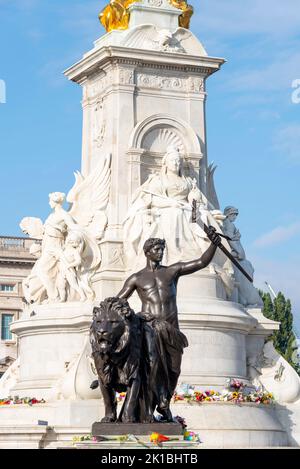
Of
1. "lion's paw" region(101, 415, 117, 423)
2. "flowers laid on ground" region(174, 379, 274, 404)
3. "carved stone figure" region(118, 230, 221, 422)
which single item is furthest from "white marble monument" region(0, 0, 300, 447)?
"lion's paw" region(101, 415, 117, 423)

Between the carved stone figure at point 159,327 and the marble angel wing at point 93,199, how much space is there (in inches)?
627

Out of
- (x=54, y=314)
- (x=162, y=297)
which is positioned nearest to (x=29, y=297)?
(x=54, y=314)

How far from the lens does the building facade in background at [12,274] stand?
6550cm

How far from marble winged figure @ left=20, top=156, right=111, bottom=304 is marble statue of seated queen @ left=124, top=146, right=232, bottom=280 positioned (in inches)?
40.0

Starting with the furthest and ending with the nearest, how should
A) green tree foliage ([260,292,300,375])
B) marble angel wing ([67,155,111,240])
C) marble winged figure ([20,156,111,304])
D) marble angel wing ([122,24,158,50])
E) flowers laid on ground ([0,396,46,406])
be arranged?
1. green tree foliage ([260,292,300,375])
2. marble angel wing ([122,24,158,50])
3. marble angel wing ([67,155,111,240])
4. marble winged figure ([20,156,111,304])
5. flowers laid on ground ([0,396,46,406])

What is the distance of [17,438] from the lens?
29531mm

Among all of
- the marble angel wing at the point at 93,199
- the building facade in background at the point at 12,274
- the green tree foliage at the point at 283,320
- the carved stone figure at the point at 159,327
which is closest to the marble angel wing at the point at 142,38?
the marble angel wing at the point at 93,199

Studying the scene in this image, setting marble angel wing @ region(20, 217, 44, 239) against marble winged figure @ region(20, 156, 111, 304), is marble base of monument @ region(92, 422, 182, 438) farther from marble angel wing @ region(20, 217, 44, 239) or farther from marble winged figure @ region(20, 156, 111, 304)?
marble angel wing @ region(20, 217, 44, 239)

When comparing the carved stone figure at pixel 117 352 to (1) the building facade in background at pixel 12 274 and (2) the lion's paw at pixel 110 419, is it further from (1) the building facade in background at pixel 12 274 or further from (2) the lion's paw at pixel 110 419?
(1) the building facade in background at pixel 12 274

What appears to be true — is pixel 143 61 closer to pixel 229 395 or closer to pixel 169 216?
pixel 169 216

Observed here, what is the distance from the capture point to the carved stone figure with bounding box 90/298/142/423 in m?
17.1

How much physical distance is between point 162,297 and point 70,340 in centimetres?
1518

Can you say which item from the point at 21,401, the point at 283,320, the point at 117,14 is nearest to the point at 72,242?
the point at 21,401

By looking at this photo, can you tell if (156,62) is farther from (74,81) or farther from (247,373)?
(247,373)
